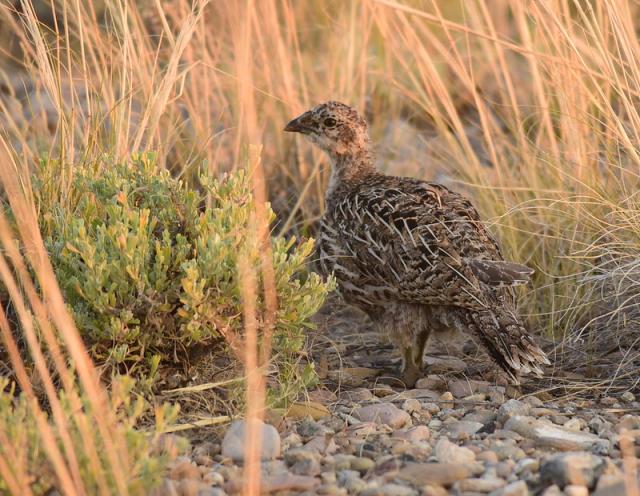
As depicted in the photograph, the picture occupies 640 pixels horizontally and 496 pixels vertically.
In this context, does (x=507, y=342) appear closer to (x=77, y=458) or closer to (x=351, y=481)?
(x=351, y=481)

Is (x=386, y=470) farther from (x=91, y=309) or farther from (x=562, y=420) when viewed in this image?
(x=91, y=309)

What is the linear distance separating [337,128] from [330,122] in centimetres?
5

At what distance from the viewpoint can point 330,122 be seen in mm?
5598

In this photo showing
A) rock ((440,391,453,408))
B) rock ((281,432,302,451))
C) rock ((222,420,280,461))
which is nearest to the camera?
rock ((222,420,280,461))

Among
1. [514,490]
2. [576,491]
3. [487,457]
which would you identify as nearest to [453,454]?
[487,457]

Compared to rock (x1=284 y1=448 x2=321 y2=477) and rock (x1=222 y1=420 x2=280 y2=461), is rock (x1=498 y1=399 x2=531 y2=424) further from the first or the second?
rock (x1=222 y1=420 x2=280 y2=461)

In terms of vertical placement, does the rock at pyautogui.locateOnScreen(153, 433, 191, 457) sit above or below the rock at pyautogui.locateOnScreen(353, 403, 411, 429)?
above

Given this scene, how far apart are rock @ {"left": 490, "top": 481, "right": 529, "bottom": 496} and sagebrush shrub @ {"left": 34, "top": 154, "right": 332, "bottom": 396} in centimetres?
111

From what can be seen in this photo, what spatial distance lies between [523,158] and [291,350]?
7.48ft

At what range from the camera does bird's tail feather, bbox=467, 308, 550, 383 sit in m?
4.17

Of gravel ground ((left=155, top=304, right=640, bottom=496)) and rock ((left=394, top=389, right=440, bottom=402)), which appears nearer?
gravel ground ((left=155, top=304, right=640, bottom=496))

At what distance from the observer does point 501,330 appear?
424 centimetres

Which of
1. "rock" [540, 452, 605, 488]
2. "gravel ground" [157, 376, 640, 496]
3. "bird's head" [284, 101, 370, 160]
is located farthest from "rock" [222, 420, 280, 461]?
"bird's head" [284, 101, 370, 160]

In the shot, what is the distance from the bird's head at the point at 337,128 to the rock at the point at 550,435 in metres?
2.21
